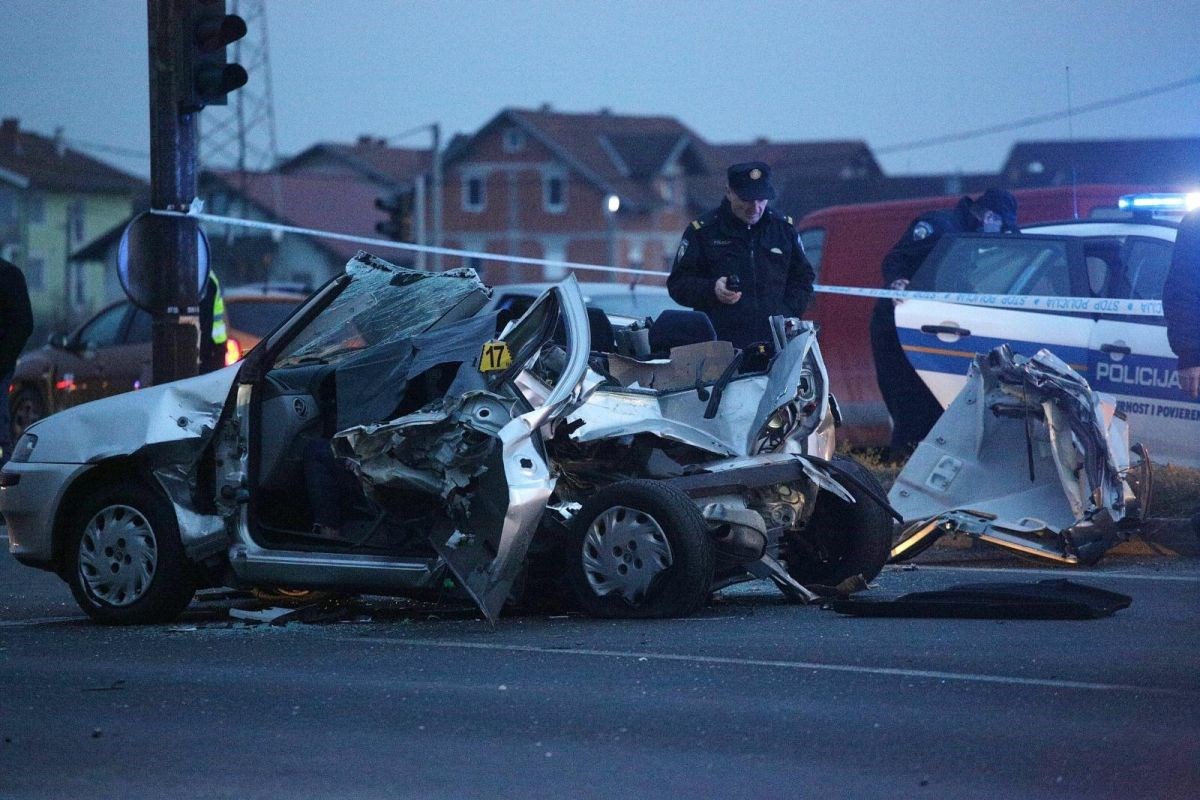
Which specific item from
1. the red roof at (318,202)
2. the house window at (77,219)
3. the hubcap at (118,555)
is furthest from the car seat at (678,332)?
the house window at (77,219)

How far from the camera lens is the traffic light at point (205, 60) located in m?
11.5

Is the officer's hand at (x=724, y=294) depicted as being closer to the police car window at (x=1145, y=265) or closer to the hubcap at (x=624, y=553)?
the hubcap at (x=624, y=553)

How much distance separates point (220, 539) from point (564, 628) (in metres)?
1.52

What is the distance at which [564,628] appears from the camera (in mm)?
7332

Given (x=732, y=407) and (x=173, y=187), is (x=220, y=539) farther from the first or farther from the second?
(x=173, y=187)

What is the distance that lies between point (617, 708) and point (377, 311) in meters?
2.89

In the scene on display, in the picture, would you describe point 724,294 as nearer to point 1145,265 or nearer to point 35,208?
point 1145,265

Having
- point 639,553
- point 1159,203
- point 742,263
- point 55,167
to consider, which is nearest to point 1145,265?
point 1159,203

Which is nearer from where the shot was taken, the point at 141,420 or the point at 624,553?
the point at 624,553

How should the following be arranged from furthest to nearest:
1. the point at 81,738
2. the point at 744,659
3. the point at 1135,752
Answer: the point at 744,659
the point at 81,738
the point at 1135,752

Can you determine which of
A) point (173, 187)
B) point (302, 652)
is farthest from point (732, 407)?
point (173, 187)

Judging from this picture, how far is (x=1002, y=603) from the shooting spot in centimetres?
734

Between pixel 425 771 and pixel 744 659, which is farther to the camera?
pixel 744 659

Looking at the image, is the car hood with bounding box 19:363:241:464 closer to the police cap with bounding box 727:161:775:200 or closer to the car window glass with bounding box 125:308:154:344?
the police cap with bounding box 727:161:775:200
